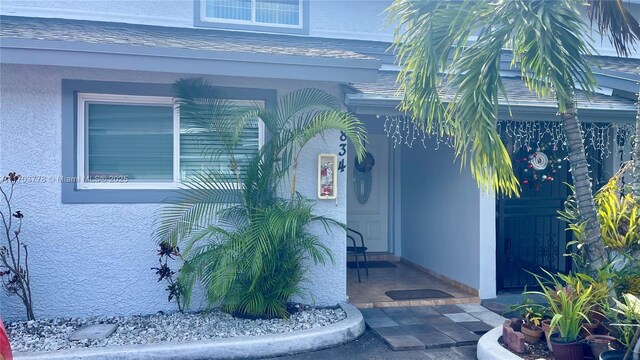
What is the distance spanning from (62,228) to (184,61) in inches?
87.9

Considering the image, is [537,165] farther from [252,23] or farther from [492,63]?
[252,23]

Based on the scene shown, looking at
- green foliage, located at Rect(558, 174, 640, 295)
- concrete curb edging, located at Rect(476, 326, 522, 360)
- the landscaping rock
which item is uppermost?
green foliage, located at Rect(558, 174, 640, 295)

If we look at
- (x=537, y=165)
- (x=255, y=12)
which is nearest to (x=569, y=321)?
(x=537, y=165)

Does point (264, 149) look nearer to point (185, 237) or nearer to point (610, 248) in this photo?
point (185, 237)

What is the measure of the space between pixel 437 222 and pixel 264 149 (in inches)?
146

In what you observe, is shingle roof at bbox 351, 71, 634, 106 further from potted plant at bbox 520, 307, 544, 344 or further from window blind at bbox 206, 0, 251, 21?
potted plant at bbox 520, 307, 544, 344

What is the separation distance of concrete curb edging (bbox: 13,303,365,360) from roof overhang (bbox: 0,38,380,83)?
8.79 ft

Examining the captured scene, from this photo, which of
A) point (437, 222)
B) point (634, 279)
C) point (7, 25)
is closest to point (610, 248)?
point (634, 279)

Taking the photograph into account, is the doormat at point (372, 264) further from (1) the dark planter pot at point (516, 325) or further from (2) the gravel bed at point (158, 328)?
(1) the dark planter pot at point (516, 325)

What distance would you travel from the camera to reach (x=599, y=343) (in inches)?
184

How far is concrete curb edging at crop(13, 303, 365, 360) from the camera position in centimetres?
495

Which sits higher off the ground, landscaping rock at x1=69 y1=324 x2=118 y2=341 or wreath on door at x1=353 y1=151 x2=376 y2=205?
wreath on door at x1=353 y1=151 x2=376 y2=205

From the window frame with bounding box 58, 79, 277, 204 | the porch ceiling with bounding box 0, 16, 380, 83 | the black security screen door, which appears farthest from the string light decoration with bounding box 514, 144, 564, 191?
the window frame with bounding box 58, 79, 277, 204

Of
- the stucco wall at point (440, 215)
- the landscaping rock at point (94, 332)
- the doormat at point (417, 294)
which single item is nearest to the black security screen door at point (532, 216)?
the stucco wall at point (440, 215)
